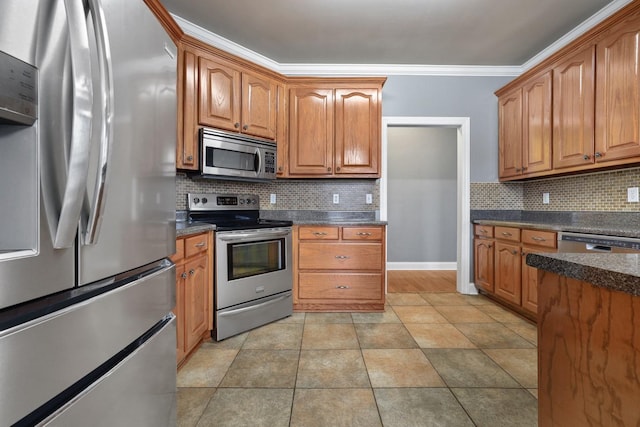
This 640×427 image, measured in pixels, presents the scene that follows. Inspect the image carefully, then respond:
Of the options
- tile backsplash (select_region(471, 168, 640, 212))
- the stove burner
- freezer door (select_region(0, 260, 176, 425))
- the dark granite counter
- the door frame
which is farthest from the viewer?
the door frame

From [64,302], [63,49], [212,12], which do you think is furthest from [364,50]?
[64,302]

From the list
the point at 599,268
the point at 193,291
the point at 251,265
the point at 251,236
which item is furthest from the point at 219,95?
the point at 599,268

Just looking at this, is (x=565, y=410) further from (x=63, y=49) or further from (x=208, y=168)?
(x=208, y=168)

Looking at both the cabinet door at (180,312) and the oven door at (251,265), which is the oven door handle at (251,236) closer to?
the oven door at (251,265)

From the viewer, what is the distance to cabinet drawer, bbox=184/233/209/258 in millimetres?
1850

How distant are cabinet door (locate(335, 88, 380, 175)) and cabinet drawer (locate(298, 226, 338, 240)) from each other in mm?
667

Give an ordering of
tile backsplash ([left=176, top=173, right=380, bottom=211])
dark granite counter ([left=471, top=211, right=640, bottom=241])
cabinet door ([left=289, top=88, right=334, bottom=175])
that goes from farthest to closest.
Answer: tile backsplash ([left=176, top=173, right=380, bottom=211]) → cabinet door ([left=289, top=88, right=334, bottom=175]) → dark granite counter ([left=471, top=211, right=640, bottom=241])

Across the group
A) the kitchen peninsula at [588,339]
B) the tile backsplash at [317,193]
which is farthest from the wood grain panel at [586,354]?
the tile backsplash at [317,193]

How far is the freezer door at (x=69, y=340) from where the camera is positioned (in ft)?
1.45

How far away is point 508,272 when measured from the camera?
109 inches

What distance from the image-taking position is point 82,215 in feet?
1.82

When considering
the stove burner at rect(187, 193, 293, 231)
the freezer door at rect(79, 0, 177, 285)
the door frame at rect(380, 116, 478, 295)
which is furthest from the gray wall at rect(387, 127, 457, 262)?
the freezer door at rect(79, 0, 177, 285)

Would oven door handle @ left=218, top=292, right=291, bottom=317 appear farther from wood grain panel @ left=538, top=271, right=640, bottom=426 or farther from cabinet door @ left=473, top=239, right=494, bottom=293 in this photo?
cabinet door @ left=473, top=239, right=494, bottom=293

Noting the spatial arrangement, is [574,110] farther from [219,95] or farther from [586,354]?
[219,95]
